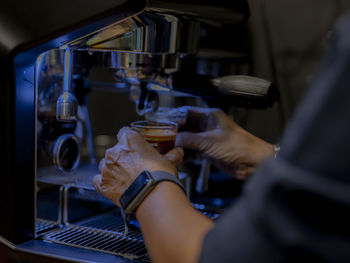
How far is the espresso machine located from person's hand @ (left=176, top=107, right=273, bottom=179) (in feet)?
0.09

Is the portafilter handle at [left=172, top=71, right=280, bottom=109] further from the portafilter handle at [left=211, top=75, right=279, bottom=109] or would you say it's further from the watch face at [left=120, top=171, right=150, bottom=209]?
the watch face at [left=120, top=171, right=150, bottom=209]

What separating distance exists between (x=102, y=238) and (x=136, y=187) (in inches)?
8.1

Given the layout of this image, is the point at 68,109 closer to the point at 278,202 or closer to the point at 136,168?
the point at 136,168

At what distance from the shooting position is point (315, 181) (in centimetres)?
25

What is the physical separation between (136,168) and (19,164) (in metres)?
0.18

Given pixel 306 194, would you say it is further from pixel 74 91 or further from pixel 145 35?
pixel 74 91

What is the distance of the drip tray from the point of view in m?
0.61

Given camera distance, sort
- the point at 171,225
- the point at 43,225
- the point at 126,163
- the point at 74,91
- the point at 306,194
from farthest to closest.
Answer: the point at 74,91, the point at 43,225, the point at 126,163, the point at 171,225, the point at 306,194

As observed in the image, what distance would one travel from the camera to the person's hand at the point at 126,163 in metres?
0.55

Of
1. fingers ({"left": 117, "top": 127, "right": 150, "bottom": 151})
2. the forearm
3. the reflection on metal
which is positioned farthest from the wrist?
the reflection on metal

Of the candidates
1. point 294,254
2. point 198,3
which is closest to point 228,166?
point 198,3

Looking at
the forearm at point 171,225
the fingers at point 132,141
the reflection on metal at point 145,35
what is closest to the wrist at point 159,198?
the forearm at point 171,225

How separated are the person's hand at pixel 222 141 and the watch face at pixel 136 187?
0.24 m

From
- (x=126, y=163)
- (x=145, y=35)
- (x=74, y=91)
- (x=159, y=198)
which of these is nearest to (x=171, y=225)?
(x=159, y=198)
